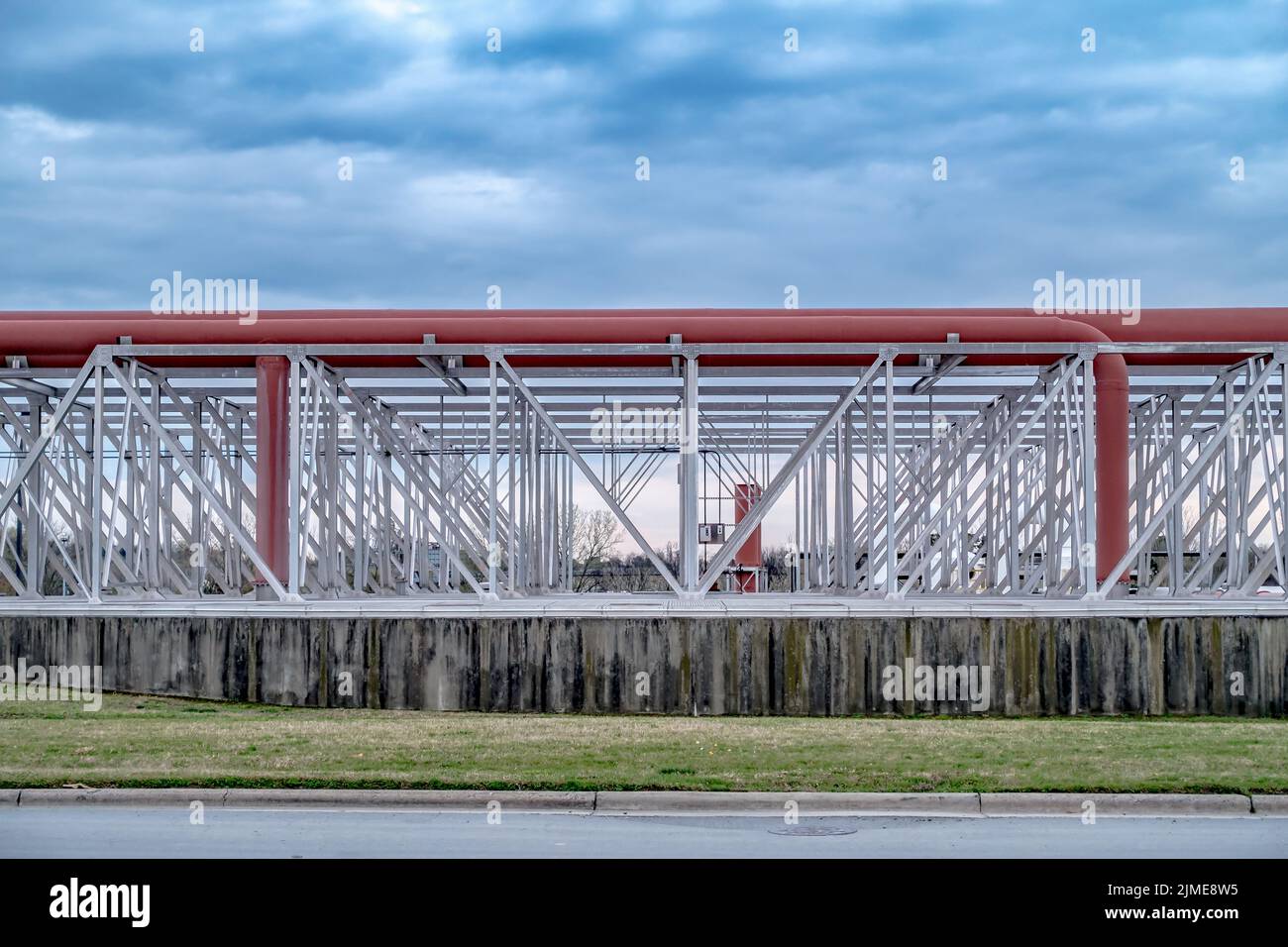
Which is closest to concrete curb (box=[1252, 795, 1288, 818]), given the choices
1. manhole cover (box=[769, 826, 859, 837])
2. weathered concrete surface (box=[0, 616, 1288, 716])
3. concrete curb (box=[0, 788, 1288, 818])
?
concrete curb (box=[0, 788, 1288, 818])

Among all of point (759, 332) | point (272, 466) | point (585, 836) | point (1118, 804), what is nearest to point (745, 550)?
point (759, 332)

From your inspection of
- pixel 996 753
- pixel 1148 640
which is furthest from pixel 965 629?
pixel 996 753

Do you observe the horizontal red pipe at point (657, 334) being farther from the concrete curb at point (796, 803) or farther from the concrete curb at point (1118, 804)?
the concrete curb at point (796, 803)

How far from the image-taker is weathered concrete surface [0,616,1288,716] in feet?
59.4

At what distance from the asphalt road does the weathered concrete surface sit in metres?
6.81

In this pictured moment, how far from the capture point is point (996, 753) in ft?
44.7

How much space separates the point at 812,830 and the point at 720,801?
1169 millimetres

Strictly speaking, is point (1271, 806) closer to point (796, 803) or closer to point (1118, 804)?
point (1118, 804)

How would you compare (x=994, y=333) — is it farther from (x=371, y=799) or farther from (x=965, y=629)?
(x=371, y=799)

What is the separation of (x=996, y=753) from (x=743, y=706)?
4978 millimetres

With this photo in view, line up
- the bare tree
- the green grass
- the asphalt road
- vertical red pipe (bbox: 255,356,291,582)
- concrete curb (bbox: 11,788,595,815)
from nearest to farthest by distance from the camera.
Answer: the asphalt road < concrete curb (bbox: 11,788,595,815) < the green grass < vertical red pipe (bbox: 255,356,291,582) < the bare tree

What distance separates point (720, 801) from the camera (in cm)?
1155

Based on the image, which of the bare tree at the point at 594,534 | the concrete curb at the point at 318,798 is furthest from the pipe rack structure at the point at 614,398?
the bare tree at the point at 594,534

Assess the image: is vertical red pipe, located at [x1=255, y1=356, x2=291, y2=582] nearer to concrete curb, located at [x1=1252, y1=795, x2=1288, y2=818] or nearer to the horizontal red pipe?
the horizontal red pipe
